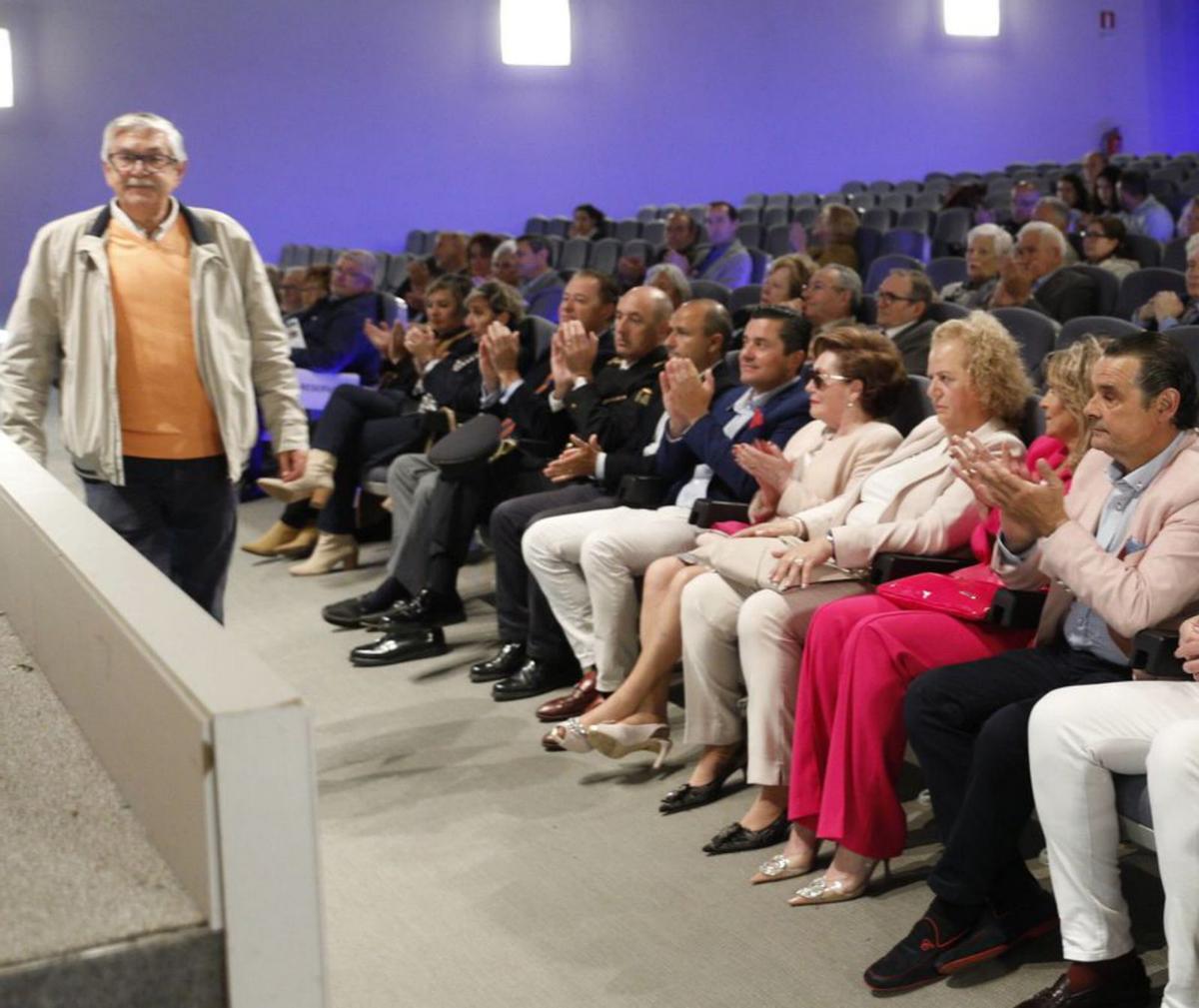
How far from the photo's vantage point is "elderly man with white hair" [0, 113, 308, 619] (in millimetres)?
2711

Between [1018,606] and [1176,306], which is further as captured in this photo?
[1176,306]

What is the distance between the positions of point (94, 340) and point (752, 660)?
1299 mm

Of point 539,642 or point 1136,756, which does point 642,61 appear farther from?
point 1136,756

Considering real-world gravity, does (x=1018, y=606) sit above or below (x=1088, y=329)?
below

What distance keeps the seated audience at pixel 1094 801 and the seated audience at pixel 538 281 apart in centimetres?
458

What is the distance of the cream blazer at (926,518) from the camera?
2.76 meters

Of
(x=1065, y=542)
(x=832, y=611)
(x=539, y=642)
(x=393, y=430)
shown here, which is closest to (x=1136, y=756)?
(x=1065, y=542)

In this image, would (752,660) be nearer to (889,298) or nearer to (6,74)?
(889,298)

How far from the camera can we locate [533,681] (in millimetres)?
3707

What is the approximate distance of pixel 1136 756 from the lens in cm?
204

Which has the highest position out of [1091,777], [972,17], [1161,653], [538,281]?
[972,17]

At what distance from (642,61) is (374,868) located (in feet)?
37.2

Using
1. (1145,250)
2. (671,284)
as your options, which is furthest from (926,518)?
(1145,250)

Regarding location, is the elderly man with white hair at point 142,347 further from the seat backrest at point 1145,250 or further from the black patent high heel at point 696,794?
the seat backrest at point 1145,250
